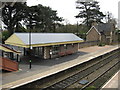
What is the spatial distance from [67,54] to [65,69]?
8358 millimetres

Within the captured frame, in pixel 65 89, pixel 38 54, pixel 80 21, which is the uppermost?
pixel 80 21

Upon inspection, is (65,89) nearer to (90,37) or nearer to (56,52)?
(56,52)

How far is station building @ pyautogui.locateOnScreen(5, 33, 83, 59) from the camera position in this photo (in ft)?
54.5

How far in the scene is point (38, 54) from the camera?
19.6m

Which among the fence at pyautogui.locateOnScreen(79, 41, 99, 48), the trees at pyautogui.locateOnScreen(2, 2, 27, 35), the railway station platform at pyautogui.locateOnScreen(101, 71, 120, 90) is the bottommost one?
the railway station platform at pyautogui.locateOnScreen(101, 71, 120, 90)

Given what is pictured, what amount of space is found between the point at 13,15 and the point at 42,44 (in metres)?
18.3

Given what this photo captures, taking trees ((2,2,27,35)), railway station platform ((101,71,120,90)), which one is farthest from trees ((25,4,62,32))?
railway station platform ((101,71,120,90))

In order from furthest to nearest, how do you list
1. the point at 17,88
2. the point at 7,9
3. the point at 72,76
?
the point at 7,9, the point at 72,76, the point at 17,88

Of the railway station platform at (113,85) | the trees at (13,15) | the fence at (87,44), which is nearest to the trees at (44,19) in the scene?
the trees at (13,15)

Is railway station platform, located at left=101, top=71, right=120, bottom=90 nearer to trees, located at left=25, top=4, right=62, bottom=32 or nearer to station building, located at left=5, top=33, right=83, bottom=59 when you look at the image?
station building, located at left=5, top=33, right=83, bottom=59

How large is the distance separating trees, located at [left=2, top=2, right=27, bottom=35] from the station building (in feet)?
42.3

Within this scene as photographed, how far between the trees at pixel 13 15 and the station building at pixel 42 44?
12905 millimetres

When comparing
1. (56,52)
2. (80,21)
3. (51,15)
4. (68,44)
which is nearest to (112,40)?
(80,21)

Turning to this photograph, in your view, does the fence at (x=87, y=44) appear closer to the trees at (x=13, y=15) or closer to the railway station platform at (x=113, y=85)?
the trees at (x=13, y=15)
